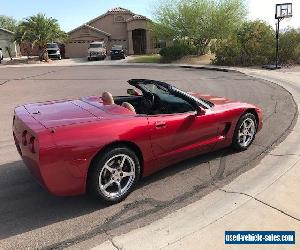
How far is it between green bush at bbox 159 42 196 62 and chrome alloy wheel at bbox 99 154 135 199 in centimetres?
2754

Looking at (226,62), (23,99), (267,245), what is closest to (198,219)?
(267,245)

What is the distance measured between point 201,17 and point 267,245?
98.7 feet

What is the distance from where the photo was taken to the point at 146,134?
420 centimetres

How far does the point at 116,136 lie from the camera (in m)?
3.90

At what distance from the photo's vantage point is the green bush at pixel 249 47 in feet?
75.8

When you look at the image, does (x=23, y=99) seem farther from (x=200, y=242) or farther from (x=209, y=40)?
(x=209, y=40)

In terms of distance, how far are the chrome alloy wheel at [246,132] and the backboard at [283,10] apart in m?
17.8

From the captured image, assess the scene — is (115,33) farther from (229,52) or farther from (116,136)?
(116,136)

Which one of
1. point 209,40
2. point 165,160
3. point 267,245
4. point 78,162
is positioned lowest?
point 267,245

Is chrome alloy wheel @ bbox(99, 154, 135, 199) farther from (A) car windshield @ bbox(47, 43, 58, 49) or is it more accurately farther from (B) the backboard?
(A) car windshield @ bbox(47, 43, 58, 49)

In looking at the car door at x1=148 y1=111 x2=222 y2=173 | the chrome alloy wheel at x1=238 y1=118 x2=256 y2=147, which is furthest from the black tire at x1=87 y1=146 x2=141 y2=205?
the chrome alloy wheel at x1=238 y1=118 x2=256 y2=147

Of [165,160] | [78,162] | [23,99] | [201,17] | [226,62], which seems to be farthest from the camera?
[201,17]

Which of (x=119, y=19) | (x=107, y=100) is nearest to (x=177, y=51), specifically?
(x=119, y=19)

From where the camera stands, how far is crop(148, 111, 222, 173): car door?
4371 millimetres
